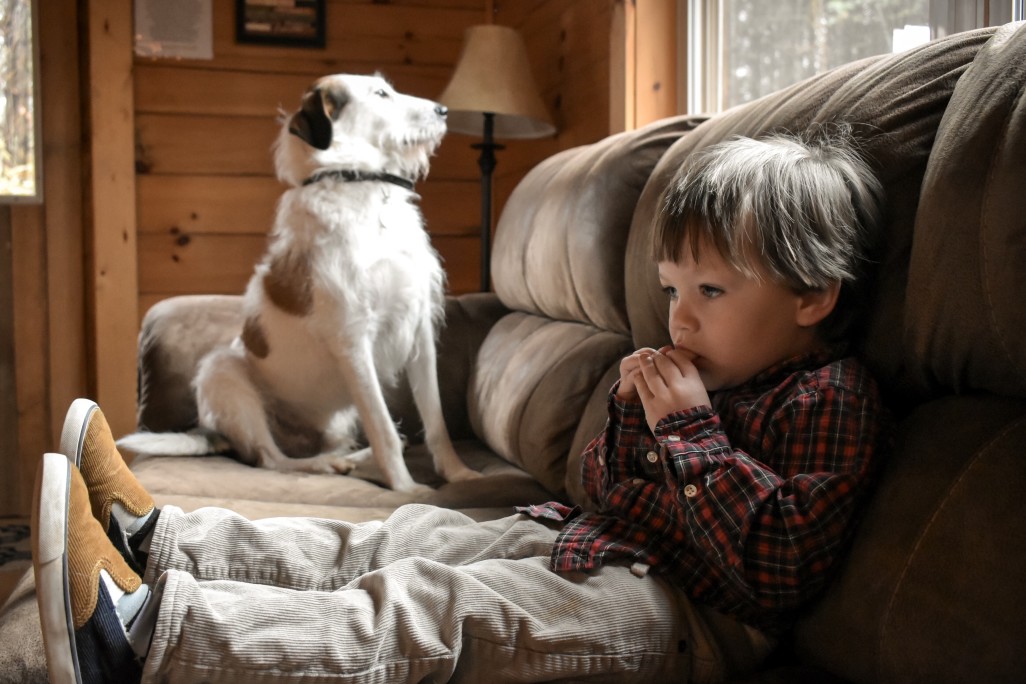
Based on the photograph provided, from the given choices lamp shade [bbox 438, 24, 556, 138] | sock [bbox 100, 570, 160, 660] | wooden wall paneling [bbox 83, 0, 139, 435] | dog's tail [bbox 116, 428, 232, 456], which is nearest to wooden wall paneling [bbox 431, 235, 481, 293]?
lamp shade [bbox 438, 24, 556, 138]

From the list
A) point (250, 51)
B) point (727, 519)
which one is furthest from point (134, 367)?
point (727, 519)

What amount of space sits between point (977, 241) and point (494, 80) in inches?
80.0

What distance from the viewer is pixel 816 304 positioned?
3.19 feet

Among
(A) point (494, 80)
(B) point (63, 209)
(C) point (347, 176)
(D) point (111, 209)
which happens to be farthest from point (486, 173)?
(B) point (63, 209)

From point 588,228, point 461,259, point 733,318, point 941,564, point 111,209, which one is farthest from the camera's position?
point 461,259

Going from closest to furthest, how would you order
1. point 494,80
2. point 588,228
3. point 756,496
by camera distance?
point 756,496, point 588,228, point 494,80

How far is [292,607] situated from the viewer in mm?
852

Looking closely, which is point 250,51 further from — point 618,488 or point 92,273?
point 618,488

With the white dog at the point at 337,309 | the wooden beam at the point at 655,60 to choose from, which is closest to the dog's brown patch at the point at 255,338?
the white dog at the point at 337,309

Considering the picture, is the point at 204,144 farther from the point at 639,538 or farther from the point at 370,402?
the point at 639,538

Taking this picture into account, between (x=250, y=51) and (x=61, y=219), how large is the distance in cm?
88

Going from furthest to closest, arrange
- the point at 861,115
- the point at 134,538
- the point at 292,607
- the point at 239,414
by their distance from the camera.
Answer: the point at 239,414, the point at 134,538, the point at 861,115, the point at 292,607

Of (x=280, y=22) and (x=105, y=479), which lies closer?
(x=105, y=479)

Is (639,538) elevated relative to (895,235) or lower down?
lower down
